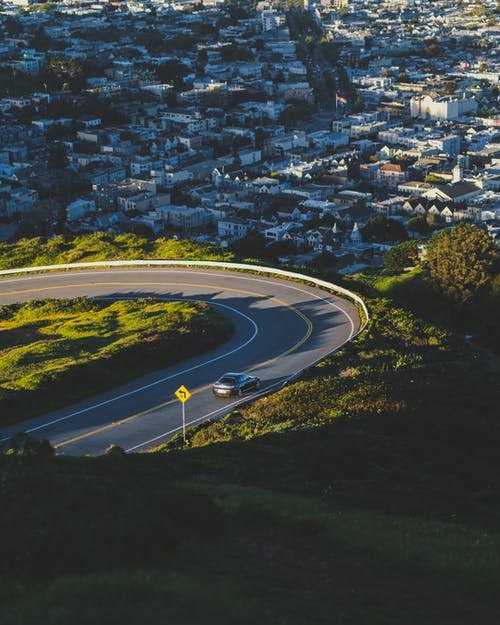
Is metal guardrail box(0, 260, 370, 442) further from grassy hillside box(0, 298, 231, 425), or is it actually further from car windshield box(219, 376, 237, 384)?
car windshield box(219, 376, 237, 384)

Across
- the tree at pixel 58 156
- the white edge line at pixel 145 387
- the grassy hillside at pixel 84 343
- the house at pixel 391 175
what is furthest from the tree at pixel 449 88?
the white edge line at pixel 145 387

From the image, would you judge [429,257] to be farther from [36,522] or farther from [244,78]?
[244,78]

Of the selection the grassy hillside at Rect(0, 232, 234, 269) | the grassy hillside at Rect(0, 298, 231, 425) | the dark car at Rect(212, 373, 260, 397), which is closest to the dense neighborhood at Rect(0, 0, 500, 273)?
the grassy hillside at Rect(0, 232, 234, 269)

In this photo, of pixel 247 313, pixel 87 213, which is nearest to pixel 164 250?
pixel 247 313

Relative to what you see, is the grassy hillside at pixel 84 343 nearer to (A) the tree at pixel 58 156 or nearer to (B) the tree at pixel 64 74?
(A) the tree at pixel 58 156

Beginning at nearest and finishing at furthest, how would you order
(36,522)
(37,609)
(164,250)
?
(37,609) < (36,522) < (164,250)

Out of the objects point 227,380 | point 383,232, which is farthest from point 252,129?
point 227,380
